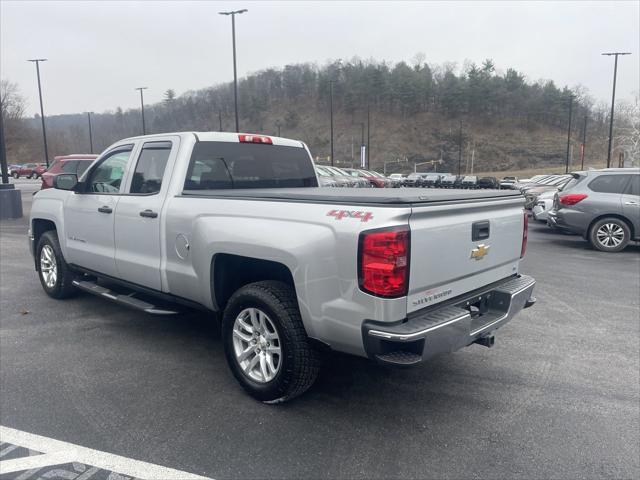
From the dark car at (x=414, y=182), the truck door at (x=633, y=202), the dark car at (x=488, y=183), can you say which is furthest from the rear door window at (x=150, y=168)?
the dark car at (x=488, y=183)

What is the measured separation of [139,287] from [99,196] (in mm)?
1107

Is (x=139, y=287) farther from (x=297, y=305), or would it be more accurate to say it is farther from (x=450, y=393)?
(x=450, y=393)

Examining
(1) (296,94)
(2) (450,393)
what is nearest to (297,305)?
(2) (450,393)

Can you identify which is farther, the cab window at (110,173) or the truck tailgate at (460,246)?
the cab window at (110,173)

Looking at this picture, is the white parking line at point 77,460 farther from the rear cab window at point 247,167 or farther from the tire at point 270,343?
the rear cab window at point 247,167

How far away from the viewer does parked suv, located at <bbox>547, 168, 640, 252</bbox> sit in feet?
33.1

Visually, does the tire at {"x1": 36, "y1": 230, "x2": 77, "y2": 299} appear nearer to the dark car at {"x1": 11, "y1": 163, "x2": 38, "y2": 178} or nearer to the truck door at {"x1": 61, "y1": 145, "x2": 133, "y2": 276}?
the truck door at {"x1": 61, "y1": 145, "x2": 133, "y2": 276}

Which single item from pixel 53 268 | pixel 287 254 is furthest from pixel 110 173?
pixel 287 254

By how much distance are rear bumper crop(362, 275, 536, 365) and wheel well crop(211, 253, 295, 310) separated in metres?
0.93

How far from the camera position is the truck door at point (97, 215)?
499 cm

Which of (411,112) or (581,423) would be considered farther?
(411,112)

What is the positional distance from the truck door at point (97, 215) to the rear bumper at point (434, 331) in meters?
3.11

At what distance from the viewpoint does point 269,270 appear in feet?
12.3

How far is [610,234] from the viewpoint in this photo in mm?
10273
